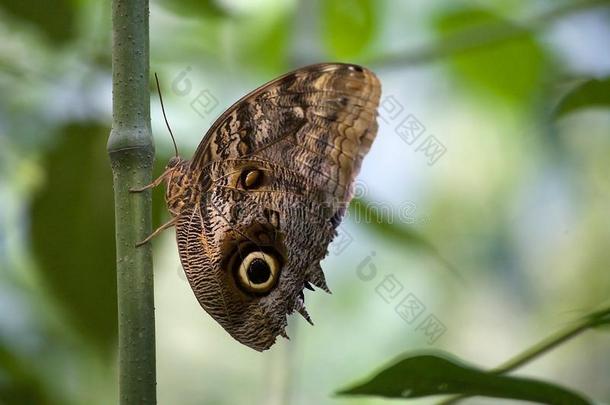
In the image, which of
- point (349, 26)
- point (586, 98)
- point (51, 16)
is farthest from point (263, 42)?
point (586, 98)

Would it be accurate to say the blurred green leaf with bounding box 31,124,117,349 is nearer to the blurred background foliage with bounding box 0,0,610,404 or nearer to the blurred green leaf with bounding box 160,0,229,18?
the blurred background foliage with bounding box 0,0,610,404

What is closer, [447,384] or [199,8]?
[447,384]

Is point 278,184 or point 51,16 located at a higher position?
point 51,16

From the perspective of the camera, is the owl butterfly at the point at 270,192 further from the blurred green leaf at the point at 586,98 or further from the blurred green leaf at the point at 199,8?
the blurred green leaf at the point at 199,8

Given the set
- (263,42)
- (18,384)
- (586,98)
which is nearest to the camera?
(586,98)

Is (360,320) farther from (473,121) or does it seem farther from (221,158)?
(221,158)

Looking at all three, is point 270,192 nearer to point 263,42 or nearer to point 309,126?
point 309,126

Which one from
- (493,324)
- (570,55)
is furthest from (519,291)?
(570,55)
